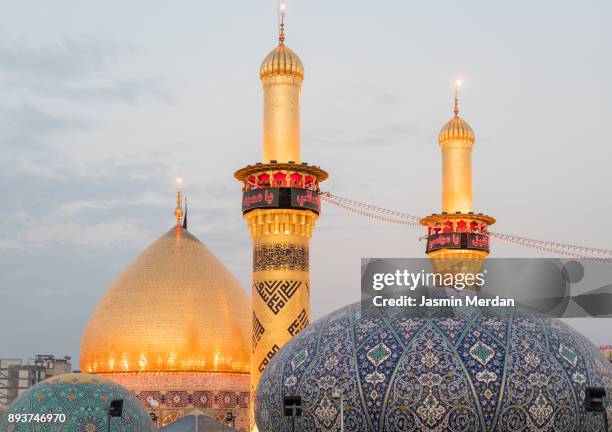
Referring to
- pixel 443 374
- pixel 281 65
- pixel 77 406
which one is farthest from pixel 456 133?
pixel 443 374

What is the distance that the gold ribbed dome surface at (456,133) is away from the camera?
3303cm

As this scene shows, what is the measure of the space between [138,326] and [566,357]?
21998 mm

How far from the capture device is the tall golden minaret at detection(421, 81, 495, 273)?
31641mm

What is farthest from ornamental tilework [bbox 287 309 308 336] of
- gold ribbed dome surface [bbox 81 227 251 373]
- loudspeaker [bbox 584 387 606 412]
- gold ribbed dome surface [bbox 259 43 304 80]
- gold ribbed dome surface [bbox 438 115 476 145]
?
loudspeaker [bbox 584 387 606 412]

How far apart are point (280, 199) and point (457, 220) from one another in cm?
920

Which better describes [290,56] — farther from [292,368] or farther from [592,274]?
[292,368]

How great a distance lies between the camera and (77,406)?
68.1ft

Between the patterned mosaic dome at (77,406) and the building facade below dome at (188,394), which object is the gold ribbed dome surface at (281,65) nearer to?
the patterned mosaic dome at (77,406)

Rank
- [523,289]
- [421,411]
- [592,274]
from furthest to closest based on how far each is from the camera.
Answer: [592,274] → [523,289] → [421,411]

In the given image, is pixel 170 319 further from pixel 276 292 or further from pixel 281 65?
pixel 281 65

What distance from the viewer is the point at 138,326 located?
1234 inches

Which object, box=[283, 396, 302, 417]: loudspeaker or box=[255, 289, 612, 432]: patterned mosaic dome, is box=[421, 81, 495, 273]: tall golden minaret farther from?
box=[283, 396, 302, 417]: loudspeaker

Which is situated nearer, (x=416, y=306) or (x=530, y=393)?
(x=530, y=393)

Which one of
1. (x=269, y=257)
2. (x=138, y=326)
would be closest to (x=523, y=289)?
(x=269, y=257)
